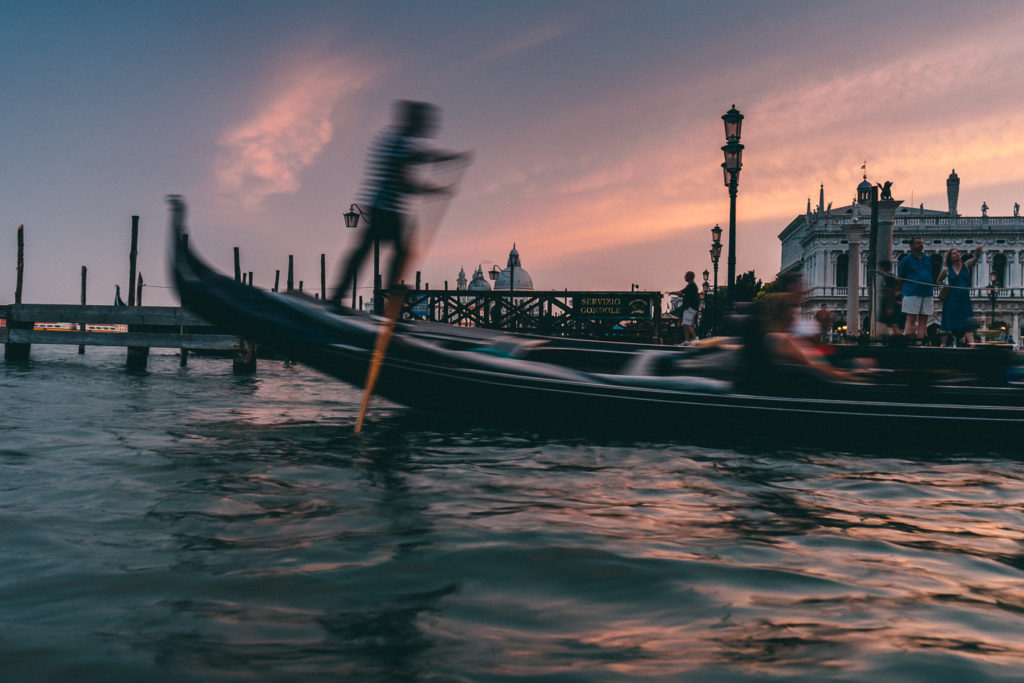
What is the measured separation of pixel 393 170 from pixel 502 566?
3.74 meters

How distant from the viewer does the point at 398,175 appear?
5.71 metres

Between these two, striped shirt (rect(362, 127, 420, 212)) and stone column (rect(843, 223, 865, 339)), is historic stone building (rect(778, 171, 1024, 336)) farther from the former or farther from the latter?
striped shirt (rect(362, 127, 420, 212))

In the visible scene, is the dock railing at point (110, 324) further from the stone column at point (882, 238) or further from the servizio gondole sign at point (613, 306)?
the stone column at point (882, 238)

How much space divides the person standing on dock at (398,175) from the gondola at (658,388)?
1043mm

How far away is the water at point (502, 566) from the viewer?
6.14 ft

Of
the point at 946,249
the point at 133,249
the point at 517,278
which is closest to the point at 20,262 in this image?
the point at 133,249

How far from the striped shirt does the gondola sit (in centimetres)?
123

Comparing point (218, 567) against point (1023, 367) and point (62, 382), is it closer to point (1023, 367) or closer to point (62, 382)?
point (1023, 367)

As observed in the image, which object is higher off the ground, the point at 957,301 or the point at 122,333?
the point at 957,301

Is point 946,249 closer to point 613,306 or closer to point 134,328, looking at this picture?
point 613,306

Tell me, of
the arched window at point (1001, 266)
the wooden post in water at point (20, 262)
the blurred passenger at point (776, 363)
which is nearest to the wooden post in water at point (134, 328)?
the wooden post in water at point (20, 262)

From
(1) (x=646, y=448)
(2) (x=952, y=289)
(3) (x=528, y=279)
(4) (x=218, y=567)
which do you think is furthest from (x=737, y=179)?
(3) (x=528, y=279)

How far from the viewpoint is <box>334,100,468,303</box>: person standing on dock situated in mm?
5660

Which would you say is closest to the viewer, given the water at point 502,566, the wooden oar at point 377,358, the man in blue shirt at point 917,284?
the water at point 502,566
